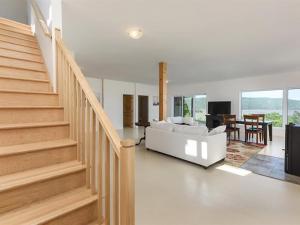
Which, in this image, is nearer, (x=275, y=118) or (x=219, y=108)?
(x=275, y=118)

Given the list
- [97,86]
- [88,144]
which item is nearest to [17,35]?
[88,144]

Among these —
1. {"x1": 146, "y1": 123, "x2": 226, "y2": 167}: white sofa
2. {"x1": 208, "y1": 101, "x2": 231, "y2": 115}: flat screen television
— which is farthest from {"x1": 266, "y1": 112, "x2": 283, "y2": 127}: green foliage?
{"x1": 146, "y1": 123, "x2": 226, "y2": 167}: white sofa

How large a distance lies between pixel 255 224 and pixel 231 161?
2.11 metres

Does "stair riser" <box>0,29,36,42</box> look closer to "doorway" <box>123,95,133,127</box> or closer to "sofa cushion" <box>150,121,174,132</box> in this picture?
"sofa cushion" <box>150,121,174,132</box>

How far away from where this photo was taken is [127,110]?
9.91 meters

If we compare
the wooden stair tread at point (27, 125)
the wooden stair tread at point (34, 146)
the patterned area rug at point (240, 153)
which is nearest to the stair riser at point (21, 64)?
the wooden stair tread at point (27, 125)

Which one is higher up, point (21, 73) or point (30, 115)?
point (21, 73)

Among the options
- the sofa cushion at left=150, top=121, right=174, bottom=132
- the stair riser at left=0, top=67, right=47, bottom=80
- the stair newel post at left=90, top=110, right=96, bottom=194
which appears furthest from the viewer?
the sofa cushion at left=150, top=121, right=174, bottom=132

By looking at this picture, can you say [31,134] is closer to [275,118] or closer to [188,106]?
[275,118]

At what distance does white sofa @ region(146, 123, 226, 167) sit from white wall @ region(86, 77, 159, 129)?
14.9 ft

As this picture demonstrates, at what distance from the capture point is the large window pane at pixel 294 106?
6459mm

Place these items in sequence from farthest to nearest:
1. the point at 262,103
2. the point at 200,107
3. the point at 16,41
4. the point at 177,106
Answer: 1. the point at 177,106
2. the point at 200,107
3. the point at 262,103
4. the point at 16,41

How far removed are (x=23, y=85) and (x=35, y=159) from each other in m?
1.17

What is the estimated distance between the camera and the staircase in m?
1.29
